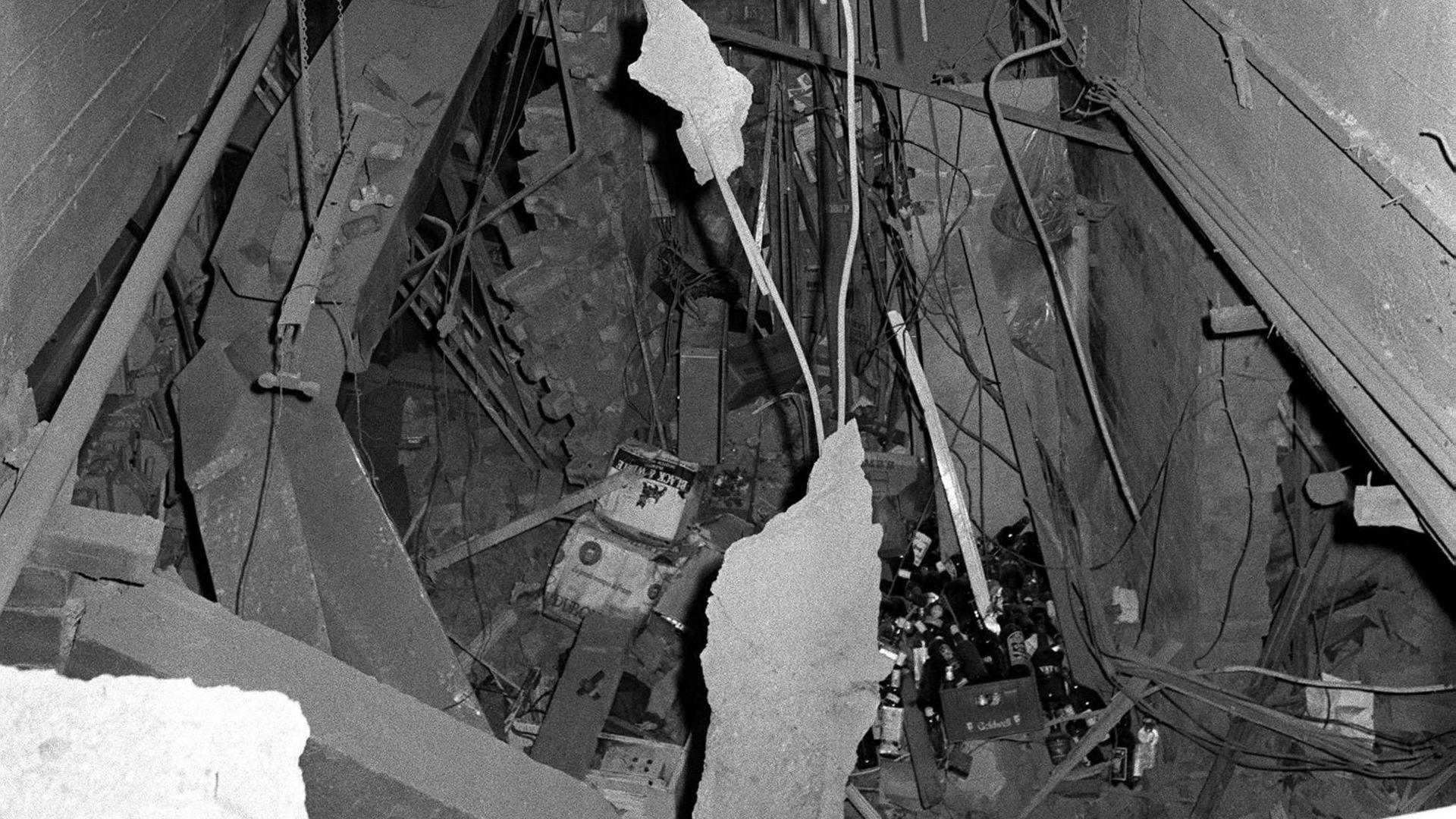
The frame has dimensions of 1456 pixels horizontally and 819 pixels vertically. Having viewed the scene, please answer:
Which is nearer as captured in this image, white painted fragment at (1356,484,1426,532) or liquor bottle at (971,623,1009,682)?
white painted fragment at (1356,484,1426,532)

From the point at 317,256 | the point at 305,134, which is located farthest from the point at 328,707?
the point at 305,134

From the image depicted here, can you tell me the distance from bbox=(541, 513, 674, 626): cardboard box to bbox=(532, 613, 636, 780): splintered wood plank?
0.48ft

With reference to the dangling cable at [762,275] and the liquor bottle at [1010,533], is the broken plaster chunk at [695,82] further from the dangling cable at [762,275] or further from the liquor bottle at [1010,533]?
the liquor bottle at [1010,533]

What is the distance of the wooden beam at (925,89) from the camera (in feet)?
19.8

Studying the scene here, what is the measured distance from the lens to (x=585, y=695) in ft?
19.5

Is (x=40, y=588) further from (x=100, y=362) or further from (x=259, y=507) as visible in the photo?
(x=259, y=507)

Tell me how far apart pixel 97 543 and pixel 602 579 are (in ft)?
12.7

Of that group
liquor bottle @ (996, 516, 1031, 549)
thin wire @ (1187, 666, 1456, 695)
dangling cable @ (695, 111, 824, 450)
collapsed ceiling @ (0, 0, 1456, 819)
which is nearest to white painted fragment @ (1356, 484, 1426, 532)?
collapsed ceiling @ (0, 0, 1456, 819)

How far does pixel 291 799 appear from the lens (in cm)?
205

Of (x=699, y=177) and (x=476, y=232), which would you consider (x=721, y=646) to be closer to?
(x=699, y=177)

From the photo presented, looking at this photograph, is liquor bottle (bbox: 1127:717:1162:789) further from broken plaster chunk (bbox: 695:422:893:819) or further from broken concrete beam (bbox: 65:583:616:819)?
broken plaster chunk (bbox: 695:422:893:819)

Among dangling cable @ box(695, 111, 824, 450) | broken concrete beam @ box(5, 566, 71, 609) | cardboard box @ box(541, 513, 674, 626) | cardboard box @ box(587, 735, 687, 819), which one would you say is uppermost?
dangling cable @ box(695, 111, 824, 450)

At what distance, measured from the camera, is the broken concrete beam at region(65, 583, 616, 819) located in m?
2.86

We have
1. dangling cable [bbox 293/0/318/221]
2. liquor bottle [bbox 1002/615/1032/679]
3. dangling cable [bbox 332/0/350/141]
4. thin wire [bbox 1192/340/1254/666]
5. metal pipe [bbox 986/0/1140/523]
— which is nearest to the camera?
dangling cable [bbox 293/0/318/221]
